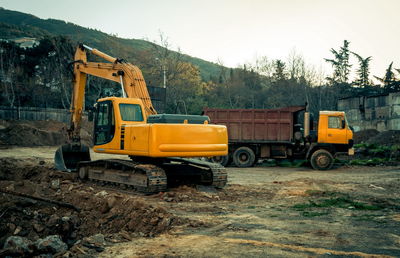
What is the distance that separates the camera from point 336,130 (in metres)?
18.7

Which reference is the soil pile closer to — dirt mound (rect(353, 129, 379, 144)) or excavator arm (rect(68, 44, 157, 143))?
excavator arm (rect(68, 44, 157, 143))

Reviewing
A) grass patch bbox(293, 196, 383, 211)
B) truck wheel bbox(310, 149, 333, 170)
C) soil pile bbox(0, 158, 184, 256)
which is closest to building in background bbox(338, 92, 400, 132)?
truck wheel bbox(310, 149, 333, 170)

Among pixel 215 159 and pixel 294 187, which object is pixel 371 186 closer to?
pixel 294 187

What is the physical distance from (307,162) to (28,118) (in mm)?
27486

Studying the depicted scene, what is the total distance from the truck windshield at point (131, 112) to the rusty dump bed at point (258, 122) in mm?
8755

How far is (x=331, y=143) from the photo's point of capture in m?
18.7

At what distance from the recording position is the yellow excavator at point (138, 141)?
9688 mm

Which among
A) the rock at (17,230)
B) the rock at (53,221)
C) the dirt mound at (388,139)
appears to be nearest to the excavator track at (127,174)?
the rock at (53,221)

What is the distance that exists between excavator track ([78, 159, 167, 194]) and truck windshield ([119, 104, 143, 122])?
1249 mm

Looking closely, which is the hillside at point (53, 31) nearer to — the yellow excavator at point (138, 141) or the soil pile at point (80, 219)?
the yellow excavator at point (138, 141)

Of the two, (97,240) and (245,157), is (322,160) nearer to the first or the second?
(245,157)

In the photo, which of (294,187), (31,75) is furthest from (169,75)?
(294,187)

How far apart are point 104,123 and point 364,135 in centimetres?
2786

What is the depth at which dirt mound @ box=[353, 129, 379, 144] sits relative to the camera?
32812 millimetres
